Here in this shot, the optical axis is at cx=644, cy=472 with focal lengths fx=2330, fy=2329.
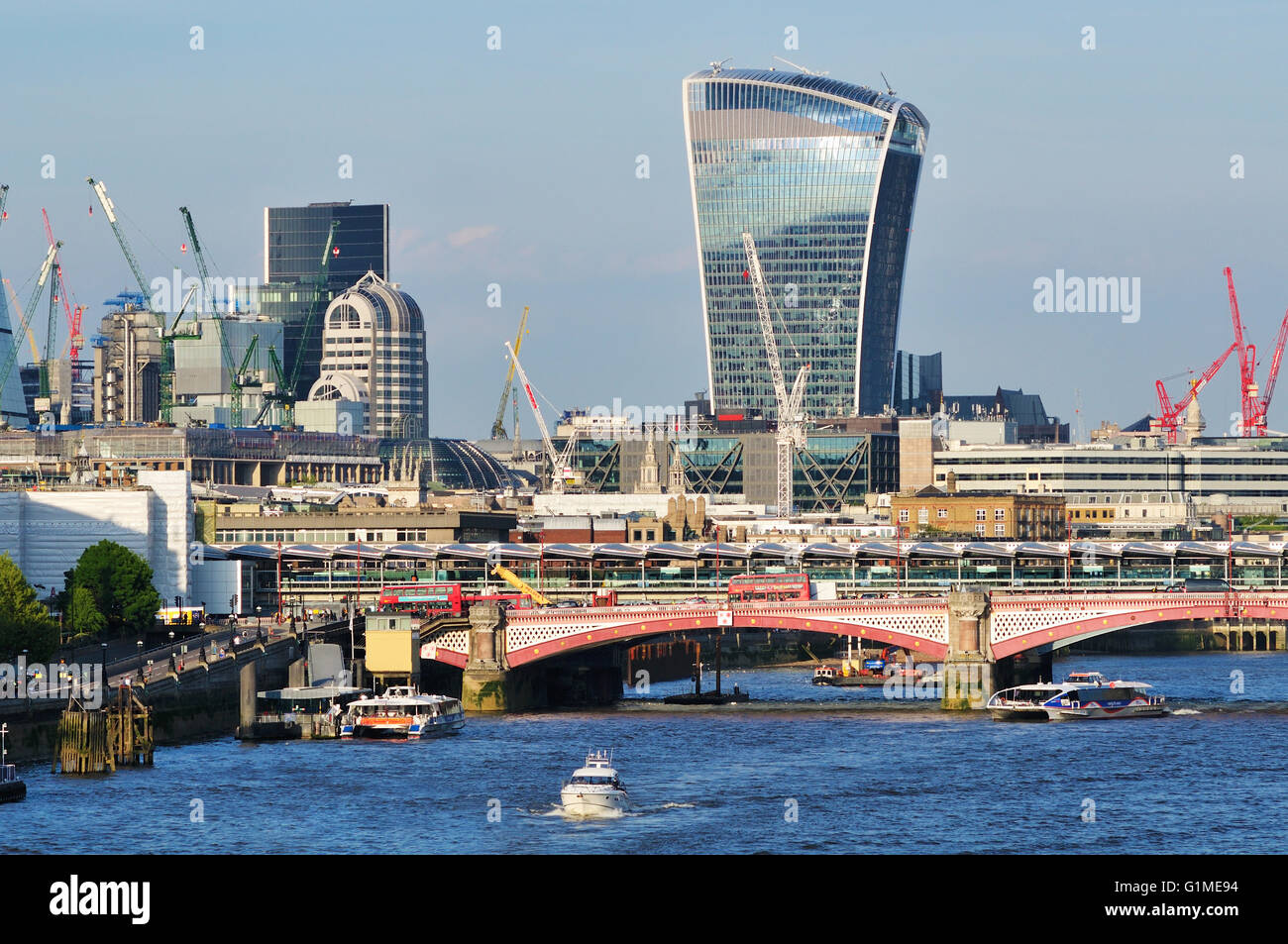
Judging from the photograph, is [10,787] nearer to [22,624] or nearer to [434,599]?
[22,624]

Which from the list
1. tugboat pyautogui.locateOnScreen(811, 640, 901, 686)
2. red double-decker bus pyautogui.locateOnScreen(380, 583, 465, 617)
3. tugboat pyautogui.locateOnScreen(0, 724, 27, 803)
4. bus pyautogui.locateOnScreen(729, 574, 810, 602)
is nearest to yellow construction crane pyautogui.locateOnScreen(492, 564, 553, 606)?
red double-decker bus pyautogui.locateOnScreen(380, 583, 465, 617)

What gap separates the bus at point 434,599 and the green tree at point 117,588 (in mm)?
12922

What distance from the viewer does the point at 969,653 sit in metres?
115

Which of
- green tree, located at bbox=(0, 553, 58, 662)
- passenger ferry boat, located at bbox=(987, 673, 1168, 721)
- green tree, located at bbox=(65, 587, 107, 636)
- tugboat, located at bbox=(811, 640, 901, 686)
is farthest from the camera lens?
tugboat, located at bbox=(811, 640, 901, 686)

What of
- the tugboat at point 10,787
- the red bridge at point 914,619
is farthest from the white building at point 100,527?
the tugboat at point 10,787

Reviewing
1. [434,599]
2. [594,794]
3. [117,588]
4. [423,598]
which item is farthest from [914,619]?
[594,794]

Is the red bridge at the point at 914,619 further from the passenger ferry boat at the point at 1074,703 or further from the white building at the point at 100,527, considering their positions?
the white building at the point at 100,527

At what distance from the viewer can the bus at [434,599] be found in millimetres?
124688

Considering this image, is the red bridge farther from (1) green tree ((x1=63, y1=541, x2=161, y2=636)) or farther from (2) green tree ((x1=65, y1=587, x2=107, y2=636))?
(2) green tree ((x1=65, y1=587, x2=107, y2=636))

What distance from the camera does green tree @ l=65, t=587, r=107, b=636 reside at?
116875 mm

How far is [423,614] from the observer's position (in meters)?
125

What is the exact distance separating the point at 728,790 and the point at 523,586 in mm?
64333

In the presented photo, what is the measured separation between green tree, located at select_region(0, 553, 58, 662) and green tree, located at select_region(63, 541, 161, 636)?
15.5 meters
